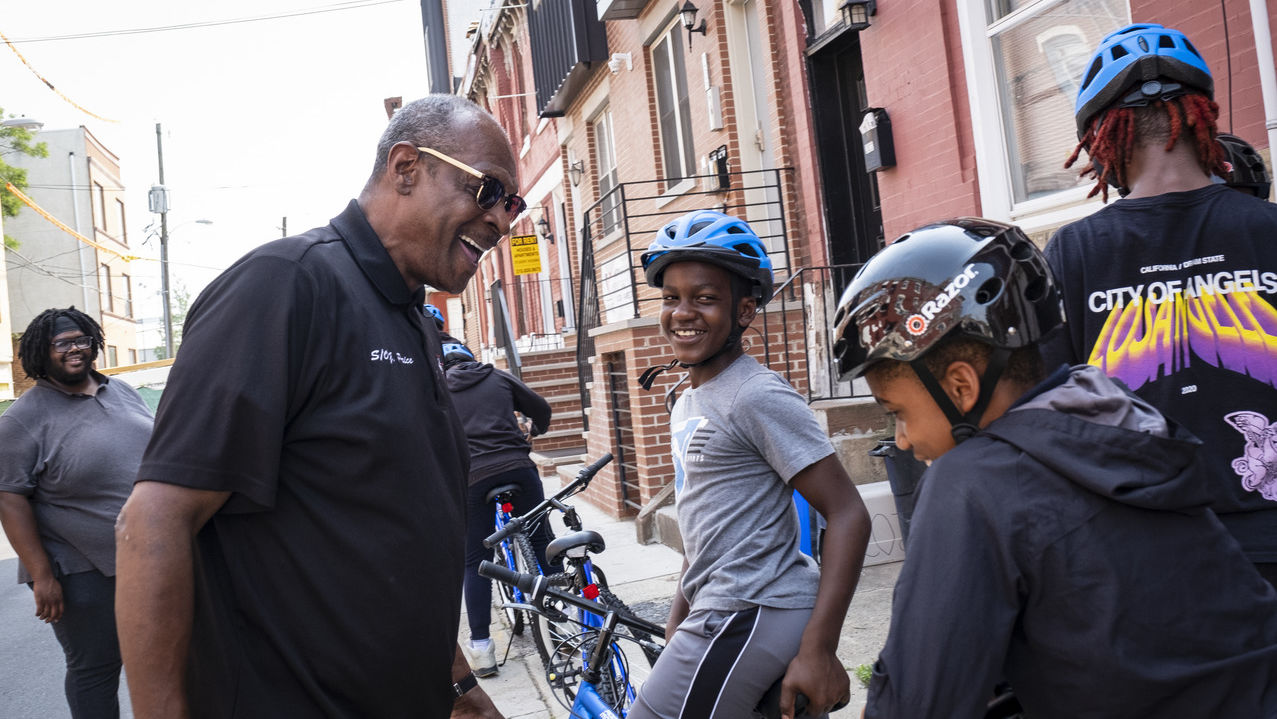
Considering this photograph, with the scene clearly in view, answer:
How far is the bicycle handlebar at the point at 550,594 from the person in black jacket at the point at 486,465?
2.63 meters

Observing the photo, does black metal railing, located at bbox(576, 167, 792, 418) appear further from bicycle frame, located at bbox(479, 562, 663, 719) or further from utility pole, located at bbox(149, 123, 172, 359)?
utility pole, located at bbox(149, 123, 172, 359)

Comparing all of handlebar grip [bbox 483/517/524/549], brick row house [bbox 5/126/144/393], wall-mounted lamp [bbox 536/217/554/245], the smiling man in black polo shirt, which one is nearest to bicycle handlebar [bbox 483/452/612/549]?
handlebar grip [bbox 483/517/524/549]

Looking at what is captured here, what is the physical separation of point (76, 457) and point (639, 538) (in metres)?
4.99

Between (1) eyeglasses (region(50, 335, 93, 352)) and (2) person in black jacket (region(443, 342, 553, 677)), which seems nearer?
(1) eyeglasses (region(50, 335, 93, 352))

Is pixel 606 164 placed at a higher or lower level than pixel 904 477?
higher

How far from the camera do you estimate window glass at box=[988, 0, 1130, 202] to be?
229 inches

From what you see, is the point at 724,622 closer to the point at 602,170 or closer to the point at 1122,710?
the point at 1122,710

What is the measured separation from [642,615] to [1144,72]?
4.84m

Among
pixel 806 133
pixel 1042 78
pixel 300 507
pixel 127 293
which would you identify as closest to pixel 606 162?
pixel 806 133

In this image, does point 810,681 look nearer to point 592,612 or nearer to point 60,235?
point 592,612

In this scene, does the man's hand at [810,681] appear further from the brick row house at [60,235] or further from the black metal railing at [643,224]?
the brick row house at [60,235]

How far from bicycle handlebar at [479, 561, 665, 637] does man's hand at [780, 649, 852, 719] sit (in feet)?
2.17

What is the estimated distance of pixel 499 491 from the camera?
608cm

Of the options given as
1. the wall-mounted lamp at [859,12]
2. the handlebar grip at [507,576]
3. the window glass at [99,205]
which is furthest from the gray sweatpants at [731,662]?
the window glass at [99,205]
